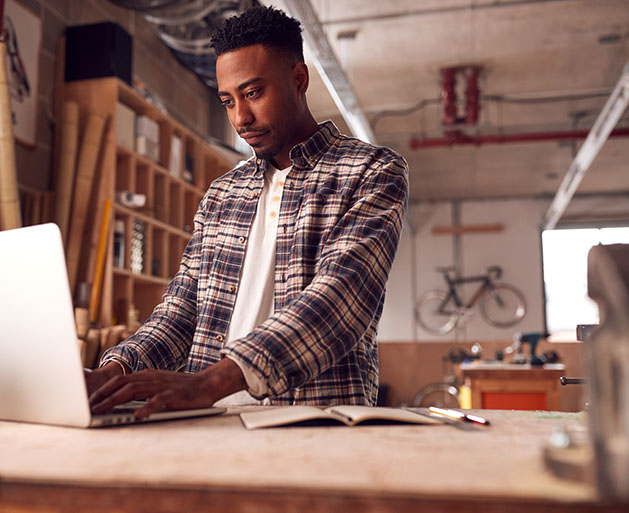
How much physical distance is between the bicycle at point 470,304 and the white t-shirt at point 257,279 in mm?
11370

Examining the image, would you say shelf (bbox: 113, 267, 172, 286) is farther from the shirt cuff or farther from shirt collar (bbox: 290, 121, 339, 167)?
the shirt cuff

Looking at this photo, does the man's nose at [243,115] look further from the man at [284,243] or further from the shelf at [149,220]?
the shelf at [149,220]

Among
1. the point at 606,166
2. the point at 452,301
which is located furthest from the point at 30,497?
the point at 452,301

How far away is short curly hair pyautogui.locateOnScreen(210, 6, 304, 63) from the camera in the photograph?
1466 mm

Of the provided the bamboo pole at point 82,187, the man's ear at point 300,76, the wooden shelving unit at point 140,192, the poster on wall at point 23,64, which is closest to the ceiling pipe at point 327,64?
the wooden shelving unit at point 140,192

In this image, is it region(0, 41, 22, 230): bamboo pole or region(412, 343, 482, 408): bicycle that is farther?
region(412, 343, 482, 408): bicycle

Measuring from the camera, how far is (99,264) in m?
3.54

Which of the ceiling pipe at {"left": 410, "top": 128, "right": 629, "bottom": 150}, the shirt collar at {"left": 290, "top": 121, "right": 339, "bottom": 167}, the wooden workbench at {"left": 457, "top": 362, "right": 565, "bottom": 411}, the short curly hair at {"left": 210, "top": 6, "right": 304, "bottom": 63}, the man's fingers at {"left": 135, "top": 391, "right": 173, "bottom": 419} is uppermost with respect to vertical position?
the ceiling pipe at {"left": 410, "top": 128, "right": 629, "bottom": 150}

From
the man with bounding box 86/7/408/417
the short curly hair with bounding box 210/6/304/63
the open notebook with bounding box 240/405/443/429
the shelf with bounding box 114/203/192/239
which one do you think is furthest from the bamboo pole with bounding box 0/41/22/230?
the open notebook with bounding box 240/405/443/429

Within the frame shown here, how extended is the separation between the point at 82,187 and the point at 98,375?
263 cm

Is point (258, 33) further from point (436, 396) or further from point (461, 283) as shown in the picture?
point (461, 283)

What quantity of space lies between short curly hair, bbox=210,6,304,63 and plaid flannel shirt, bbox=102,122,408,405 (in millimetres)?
207

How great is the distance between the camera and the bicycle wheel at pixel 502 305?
495 inches

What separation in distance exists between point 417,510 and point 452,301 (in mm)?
12738
